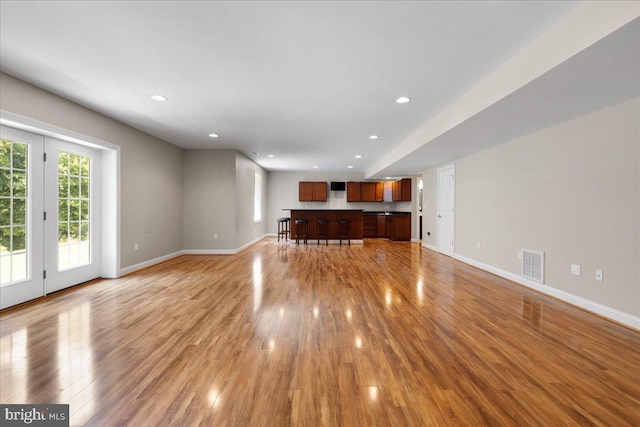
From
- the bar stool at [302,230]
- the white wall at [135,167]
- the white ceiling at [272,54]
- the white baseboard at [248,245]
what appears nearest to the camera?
the white ceiling at [272,54]

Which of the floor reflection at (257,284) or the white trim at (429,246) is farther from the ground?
the white trim at (429,246)

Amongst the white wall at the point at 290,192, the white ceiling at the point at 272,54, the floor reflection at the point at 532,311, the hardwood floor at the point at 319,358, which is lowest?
the hardwood floor at the point at 319,358

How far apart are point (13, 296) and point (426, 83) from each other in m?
5.32

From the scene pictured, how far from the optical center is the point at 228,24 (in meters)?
2.16

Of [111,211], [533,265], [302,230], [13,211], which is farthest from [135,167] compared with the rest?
[533,265]

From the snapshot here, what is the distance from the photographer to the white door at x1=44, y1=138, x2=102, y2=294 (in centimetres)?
366

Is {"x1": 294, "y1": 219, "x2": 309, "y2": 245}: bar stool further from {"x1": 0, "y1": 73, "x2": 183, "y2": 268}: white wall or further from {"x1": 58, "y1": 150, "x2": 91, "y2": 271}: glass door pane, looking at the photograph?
{"x1": 58, "y1": 150, "x2": 91, "y2": 271}: glass door pane

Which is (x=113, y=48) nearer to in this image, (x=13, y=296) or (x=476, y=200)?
(x=13, y=296)

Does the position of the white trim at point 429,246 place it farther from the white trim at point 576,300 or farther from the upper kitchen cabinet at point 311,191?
the upper kitchen cabinet at point 311,191

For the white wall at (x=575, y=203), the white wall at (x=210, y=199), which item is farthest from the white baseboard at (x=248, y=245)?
the white wall at (x=575, y=203)

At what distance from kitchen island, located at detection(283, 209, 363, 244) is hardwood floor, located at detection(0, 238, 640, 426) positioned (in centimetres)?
508

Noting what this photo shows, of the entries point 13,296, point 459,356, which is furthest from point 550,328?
point 13,296

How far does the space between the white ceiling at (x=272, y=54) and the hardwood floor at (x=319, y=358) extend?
2280 mm

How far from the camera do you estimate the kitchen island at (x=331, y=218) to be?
8938mm
